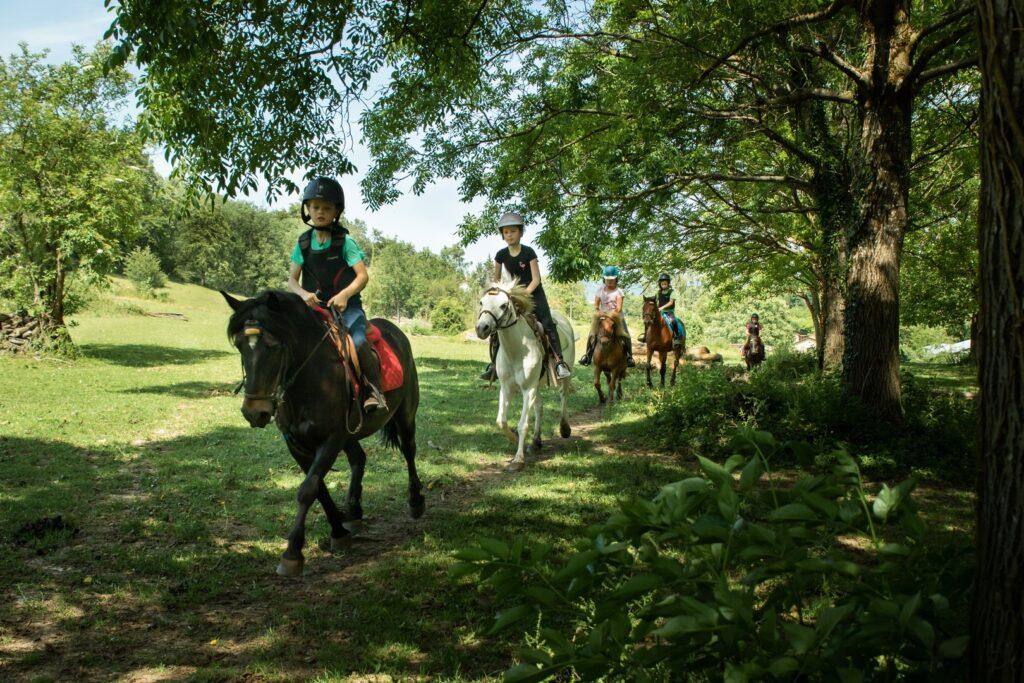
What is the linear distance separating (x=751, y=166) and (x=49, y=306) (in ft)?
69.1

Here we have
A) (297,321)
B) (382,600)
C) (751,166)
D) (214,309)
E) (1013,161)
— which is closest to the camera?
(1013,161)

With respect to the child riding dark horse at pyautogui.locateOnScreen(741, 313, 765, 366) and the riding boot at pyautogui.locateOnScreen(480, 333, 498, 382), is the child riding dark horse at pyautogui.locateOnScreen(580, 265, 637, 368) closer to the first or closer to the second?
the riding boot at pyautogui.locateOnScreen(480, 333, 498, 382)

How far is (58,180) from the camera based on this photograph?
18781 millimetres

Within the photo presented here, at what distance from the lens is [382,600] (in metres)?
4.62

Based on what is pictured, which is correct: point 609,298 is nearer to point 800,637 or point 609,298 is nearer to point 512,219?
point 512,219

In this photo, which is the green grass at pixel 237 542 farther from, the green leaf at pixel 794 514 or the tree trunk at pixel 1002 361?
the tree trunk at pixel 1002 361

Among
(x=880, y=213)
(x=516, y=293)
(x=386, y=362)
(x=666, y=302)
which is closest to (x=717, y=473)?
(x=386, y=362)

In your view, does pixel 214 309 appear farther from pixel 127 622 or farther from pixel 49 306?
pixel 127 622

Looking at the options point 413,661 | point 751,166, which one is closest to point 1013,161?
point 413,661

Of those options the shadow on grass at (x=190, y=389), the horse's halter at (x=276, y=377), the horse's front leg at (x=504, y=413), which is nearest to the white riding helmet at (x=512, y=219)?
the horse's front leg at (x=504, y=413)

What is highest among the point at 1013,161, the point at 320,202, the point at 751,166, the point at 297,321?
the point at 751,166

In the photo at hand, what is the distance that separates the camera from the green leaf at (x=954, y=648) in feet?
5.00

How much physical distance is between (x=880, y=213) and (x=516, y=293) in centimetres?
525

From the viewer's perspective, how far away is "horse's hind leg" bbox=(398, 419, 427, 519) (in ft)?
21.9
